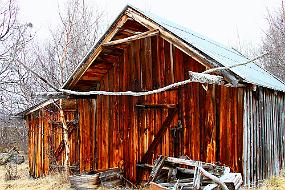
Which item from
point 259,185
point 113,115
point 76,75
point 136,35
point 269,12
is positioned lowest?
point 259,185

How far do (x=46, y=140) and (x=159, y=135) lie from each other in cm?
634

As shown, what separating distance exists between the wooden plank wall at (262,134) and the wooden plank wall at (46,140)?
6711mm

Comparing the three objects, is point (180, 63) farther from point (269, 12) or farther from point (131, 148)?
point (269, 12)

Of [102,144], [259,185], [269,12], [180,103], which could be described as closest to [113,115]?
[102,144]

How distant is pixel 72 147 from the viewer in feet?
46.9

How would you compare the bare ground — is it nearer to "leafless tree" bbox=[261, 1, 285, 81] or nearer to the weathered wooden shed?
the weathered wooden shed

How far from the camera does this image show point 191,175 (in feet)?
31.2

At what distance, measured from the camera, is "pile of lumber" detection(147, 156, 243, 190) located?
23.7ft

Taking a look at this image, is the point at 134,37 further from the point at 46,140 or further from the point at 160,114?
the point at 46,140

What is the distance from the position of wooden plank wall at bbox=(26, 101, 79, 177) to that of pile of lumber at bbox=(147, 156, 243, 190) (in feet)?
18.7

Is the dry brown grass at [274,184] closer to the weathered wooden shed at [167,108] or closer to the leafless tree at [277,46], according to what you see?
the weathered wooden shed at [167,108]

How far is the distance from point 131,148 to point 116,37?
3287mm

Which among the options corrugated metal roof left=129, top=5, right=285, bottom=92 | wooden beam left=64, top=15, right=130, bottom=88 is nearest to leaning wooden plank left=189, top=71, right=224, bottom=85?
corrugated metal roof left=129, top=5, right=285, bottom=92

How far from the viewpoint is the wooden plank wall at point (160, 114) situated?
962 centimetres
